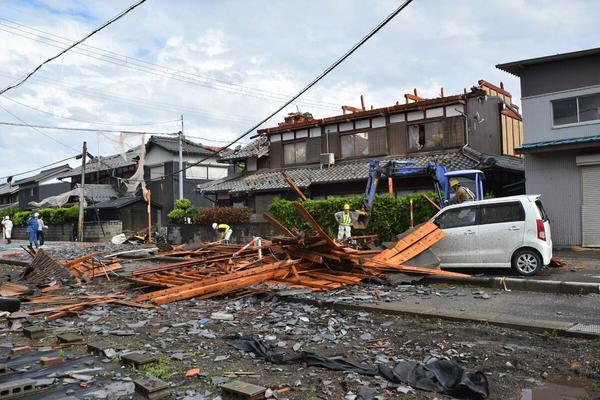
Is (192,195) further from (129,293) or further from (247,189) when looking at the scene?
(129,293)

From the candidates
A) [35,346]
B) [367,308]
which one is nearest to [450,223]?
[367,308]

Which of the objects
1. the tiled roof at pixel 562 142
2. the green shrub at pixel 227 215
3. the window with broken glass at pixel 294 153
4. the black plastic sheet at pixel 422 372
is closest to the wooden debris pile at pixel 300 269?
the black plastic sheet at pixel 422 372

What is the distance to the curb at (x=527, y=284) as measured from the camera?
29.2 feet

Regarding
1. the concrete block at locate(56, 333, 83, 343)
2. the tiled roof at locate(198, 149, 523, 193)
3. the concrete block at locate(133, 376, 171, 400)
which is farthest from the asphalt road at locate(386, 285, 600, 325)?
the tiled roof at locate(198, 149, 523, 193)

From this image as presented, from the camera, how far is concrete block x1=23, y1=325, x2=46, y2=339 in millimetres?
7103

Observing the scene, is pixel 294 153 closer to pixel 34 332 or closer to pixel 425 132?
pixel 425 132

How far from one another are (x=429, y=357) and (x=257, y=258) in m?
7.34

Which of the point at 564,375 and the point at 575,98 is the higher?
the point at 575,98

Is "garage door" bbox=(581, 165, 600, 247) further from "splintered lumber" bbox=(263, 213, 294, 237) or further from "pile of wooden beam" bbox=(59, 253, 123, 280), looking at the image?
"pile of wooden beam" bbox=(59, 253, 123, 280)

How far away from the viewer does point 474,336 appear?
21.1 ft

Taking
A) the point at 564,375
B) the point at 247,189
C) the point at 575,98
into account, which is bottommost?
the point at 564,375

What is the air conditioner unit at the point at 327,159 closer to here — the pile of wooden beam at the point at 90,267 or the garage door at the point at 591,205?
the garage door at the point at 591,205

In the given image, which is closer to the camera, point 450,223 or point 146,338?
point 146,338

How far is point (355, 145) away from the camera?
84.3ft
